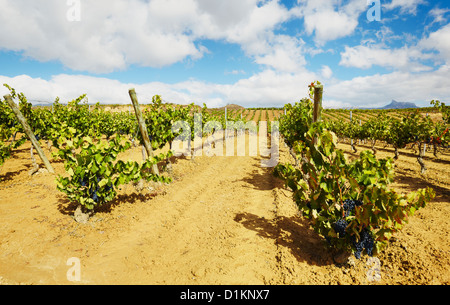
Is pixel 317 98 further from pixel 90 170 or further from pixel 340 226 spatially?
pixel 90 170

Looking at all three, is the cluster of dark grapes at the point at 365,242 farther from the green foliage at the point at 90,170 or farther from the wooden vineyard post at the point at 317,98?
the green foliage at the point at 90,170

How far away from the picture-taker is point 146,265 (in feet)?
13.8

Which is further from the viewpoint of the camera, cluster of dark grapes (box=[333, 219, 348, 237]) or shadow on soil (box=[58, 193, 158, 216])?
shadow on soil (box=[58, 193, 158, 216])

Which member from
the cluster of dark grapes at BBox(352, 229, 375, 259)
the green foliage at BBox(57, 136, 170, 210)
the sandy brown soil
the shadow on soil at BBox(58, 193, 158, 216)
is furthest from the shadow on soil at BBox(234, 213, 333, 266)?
the shadow on soil at BBox(58, 193, 158, 216)

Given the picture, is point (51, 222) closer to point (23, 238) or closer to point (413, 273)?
point (23, 238)

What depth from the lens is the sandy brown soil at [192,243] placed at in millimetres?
3746

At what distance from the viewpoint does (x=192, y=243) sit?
5.01 m

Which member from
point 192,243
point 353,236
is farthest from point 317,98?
point 192,243

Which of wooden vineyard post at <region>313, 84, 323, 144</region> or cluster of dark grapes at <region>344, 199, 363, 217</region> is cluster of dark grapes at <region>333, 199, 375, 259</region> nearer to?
cluster of dark grapes at <region>344, 199, 363, 217</region>

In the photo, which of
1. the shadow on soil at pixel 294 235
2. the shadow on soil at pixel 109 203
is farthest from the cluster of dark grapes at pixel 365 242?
the shadow on soil at pixel 109 203

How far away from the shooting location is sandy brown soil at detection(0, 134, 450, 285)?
3.75 meters

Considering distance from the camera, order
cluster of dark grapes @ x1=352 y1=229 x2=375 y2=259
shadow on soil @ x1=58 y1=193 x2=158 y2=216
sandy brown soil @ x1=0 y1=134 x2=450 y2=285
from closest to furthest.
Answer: cluster of dark grapes @ x1=352 y1=229 x2=375 y2=259, sandy brown soil @ x1=0 y1=134 x2=450 y2=285, shadow on soil @ x1=58 y1=193 x2=158 y2=216

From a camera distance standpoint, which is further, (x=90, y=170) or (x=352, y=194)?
(x=90, y=170)

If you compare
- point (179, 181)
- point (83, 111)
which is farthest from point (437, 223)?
point (83, 111)
